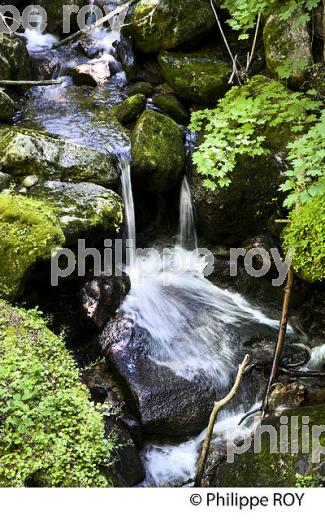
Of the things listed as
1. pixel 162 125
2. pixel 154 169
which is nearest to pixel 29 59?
pixel 162 125

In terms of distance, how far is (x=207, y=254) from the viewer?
7.03 m

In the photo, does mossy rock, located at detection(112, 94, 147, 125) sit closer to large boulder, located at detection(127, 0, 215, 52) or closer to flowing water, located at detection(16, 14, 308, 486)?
flowing water, located at detection(16, 14, 308, 486)

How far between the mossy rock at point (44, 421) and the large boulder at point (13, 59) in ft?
18.8

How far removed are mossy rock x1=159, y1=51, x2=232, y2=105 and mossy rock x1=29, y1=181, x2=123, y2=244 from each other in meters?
3.49

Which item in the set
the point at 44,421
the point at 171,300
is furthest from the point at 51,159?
the point at 44,421

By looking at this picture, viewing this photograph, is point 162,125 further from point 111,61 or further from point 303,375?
point 303,375

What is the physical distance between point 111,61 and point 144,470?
332 inches

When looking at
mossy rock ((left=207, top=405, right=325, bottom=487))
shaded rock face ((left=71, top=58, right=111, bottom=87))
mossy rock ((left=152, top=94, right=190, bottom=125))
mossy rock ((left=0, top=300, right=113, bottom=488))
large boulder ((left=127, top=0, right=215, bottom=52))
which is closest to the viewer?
mossy rock ((left=0, top=300, right=113, bottom=488))

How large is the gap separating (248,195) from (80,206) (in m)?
2.66

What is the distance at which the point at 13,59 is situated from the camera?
791 centimetres

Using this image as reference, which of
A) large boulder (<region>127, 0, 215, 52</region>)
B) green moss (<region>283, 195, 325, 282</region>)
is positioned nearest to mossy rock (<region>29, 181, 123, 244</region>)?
green moss (<region>283, 195, 325, 282</region>)

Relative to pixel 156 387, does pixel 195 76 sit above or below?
above

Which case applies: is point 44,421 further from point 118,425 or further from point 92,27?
point 92,27

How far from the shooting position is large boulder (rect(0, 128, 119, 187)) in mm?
5574
